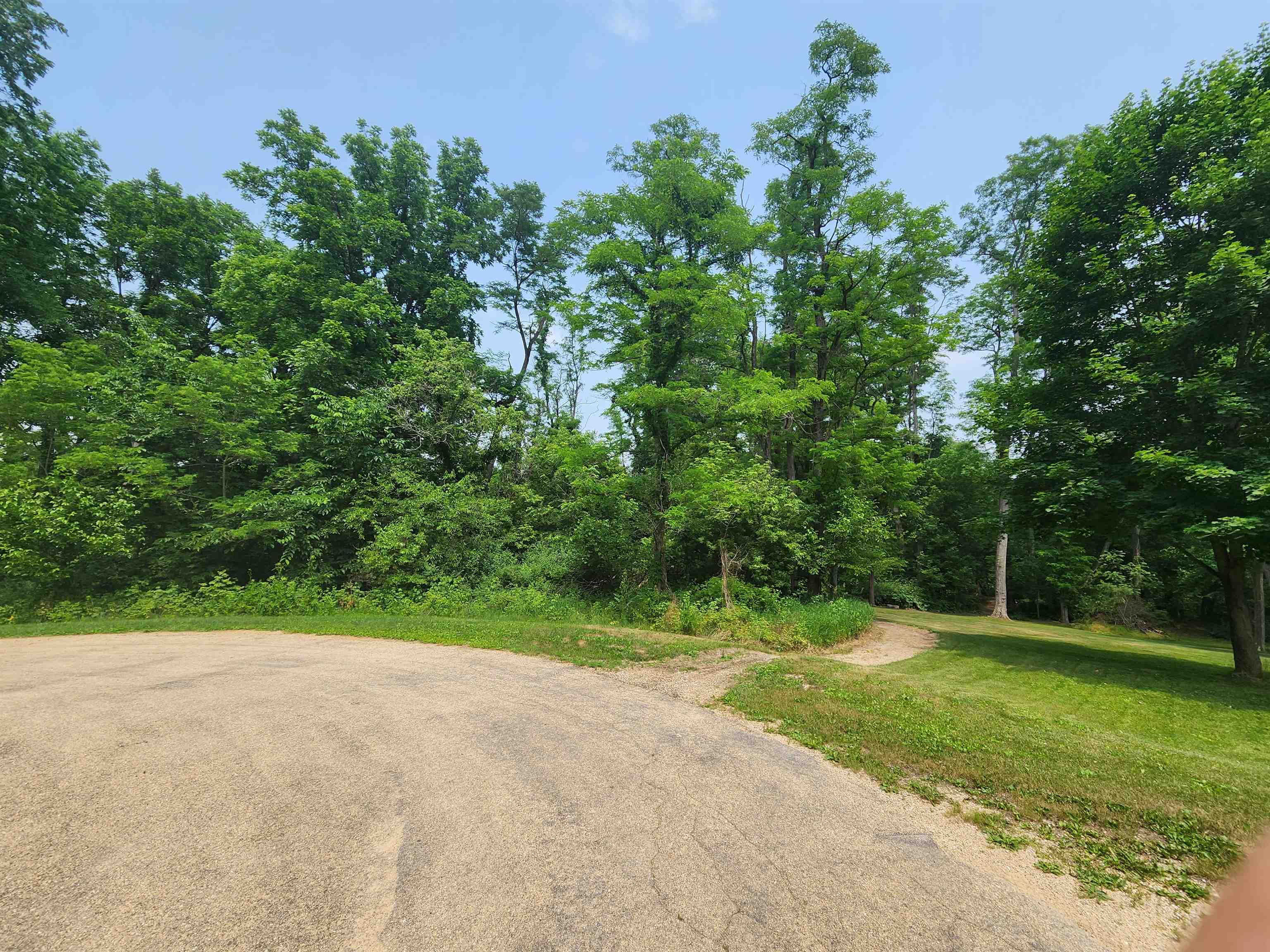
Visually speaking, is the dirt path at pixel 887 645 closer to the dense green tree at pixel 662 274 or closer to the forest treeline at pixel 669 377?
the forest treeline at pixel 669 377

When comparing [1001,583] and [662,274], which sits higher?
[662,274]

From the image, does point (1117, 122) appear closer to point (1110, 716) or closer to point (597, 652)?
point (1110, 716)

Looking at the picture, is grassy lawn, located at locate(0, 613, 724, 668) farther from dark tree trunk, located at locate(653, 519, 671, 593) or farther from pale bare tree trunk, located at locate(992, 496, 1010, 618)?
pale bare tree trunk, located at locate(992, 496, 1010, 618)

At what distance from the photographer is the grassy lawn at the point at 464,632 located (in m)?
8.87

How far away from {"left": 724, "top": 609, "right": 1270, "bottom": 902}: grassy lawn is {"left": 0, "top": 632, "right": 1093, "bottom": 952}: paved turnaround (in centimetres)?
74

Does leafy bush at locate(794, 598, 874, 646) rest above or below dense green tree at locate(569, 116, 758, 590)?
below

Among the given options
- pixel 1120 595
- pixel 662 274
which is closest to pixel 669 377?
pixel 662 274

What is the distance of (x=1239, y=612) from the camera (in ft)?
30.5

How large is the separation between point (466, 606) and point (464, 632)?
3666mm

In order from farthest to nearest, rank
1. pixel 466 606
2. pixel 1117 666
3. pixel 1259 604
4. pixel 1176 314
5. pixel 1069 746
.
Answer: pixel 1259 604, pixel 466 606, pixel 1117 666, pixel 1176 314, pixel 1069 746

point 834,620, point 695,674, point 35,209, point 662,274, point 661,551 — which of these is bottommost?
point 695,674

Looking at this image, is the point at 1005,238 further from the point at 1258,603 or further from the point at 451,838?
the point at 451,838

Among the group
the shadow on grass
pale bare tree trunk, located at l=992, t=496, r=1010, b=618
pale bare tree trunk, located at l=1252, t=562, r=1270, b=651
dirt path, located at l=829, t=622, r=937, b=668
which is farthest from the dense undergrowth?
pale bare tree trunk, located at l=1252, t=562, r=1270, b=651

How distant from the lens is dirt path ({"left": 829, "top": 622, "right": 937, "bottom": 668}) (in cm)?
1034
